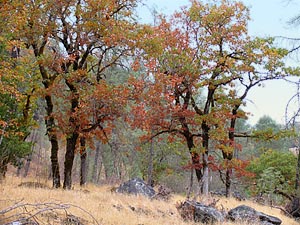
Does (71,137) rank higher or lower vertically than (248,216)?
higher

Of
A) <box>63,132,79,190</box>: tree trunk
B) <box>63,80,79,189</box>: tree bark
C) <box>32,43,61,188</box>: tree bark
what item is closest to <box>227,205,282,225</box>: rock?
<box>63,80,79,189</box>: tree bark

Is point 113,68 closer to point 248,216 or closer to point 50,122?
point 50,122

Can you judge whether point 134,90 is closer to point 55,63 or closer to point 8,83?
point 55,63

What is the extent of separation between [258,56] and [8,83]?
1000 centimetres

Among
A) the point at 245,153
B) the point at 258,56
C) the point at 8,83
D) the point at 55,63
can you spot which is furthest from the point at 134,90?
the point at 245,153

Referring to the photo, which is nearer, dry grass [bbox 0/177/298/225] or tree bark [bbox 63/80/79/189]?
dry grass [bbox 0/177/298/225]

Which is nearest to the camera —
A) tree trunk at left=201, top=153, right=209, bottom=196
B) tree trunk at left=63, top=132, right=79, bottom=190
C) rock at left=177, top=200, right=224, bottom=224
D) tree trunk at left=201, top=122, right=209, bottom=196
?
rock at left=177, top=200, right=224, bottom=224

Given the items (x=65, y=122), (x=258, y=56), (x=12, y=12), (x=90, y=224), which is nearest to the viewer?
(x=90, y=224)

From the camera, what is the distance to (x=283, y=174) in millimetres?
22375

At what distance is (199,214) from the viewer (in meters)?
8.86

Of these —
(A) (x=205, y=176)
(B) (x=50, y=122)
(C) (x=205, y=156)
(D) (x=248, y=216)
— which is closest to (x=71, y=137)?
(B) (x=50, y=122)

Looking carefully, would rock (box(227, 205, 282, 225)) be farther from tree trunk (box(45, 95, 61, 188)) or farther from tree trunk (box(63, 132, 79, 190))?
tree trunk (box(45, 95, 61, 188))

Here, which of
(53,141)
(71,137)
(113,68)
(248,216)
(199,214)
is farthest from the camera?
(113,68)

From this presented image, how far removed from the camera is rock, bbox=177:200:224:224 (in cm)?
871
